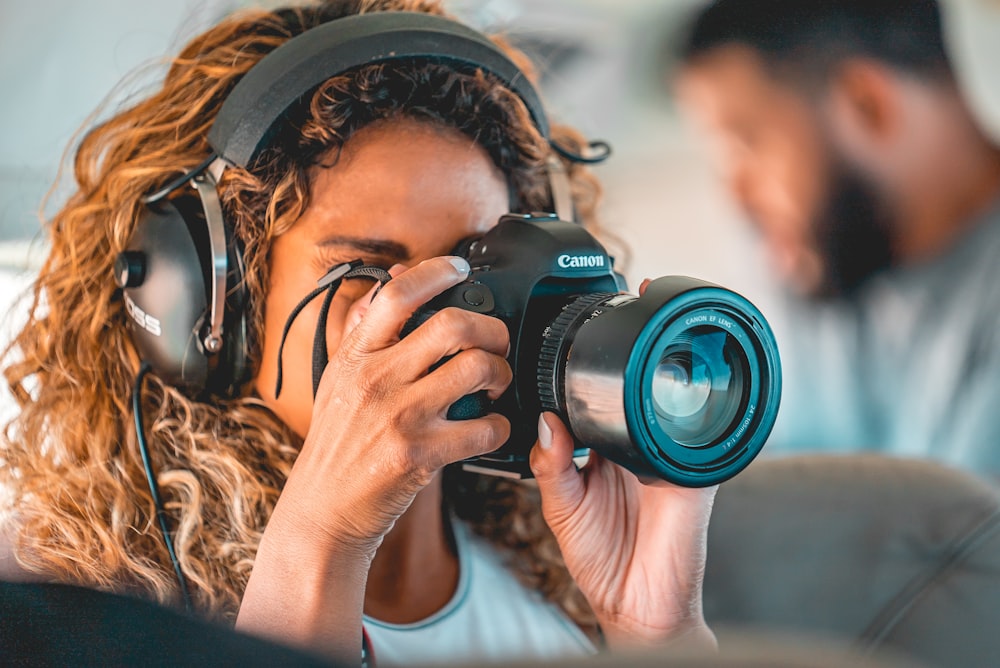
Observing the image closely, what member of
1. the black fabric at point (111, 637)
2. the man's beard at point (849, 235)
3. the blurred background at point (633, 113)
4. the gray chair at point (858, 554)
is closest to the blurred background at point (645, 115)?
the blurred background at point (633, 113)

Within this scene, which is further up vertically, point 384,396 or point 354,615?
point 384,396

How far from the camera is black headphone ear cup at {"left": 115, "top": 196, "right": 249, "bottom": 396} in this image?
0.79 m

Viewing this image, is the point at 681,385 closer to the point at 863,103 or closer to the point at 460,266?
the point at 460,266

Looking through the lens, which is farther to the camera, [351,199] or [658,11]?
[658,11]

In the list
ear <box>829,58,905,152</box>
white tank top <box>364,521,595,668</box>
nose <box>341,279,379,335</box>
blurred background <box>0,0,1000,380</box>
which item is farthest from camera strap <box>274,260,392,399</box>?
ear <box>829,58,905,152</box>

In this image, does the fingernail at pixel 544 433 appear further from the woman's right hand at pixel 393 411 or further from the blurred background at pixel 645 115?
the blurred background at pixel 645 115

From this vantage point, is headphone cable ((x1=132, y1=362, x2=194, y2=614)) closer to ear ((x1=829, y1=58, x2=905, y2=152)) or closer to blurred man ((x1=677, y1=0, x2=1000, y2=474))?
blurred man ((x1=677, y1=0, x2=1000, y2=474))

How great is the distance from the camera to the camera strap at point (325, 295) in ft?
2.39

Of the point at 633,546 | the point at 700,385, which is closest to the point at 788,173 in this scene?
the point at 633,546

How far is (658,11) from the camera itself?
1.72m

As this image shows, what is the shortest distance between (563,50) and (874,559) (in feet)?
3.37

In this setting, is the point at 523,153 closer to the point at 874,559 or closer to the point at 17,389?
the point at 17,389

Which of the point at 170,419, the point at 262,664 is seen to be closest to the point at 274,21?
the point at 170,419

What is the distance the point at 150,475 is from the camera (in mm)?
840
